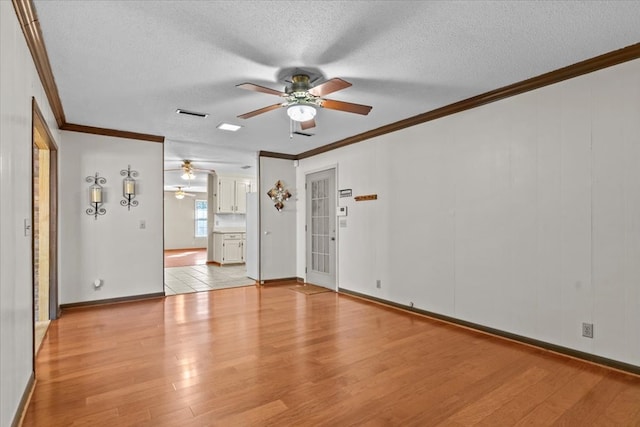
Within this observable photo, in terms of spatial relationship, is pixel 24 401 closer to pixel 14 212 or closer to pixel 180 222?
pixel 14 212

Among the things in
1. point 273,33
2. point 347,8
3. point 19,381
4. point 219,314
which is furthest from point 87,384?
point 347,8

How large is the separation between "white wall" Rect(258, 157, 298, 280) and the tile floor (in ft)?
1.86

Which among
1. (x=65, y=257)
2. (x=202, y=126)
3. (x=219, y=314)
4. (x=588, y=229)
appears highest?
(x=202, y=126)

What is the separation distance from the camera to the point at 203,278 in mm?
7234

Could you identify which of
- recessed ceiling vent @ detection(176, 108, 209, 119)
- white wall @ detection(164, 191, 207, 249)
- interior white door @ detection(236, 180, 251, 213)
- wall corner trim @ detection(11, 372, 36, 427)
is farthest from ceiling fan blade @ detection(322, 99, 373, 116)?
white wall @ detection(164, 191, 207, 249)

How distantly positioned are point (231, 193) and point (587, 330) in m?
8.48

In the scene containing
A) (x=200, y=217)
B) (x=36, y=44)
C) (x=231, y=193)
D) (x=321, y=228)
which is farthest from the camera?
(x=200, y=217)

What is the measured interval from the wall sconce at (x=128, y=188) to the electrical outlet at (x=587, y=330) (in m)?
5.73

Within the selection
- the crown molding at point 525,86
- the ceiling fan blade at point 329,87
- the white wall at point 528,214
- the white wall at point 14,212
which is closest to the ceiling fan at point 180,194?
the crown molding at point 525,86

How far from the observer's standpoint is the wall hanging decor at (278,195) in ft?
22.0

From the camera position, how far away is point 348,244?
567 centimetres

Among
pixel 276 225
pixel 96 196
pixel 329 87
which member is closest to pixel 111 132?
pixel 96 196

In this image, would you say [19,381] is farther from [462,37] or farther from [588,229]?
[588,229]

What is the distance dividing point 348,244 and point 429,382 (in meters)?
3.20
